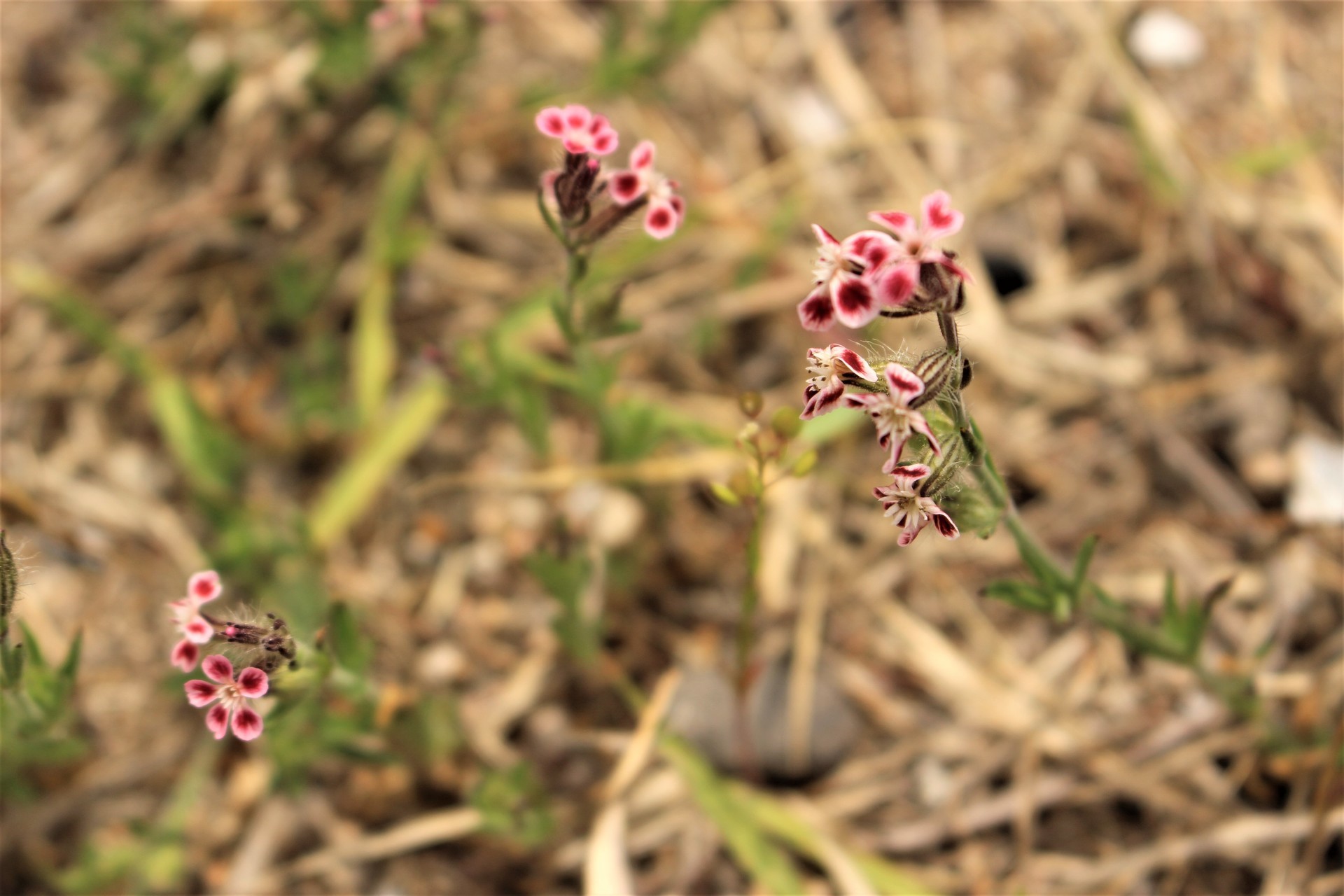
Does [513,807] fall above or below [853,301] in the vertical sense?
below


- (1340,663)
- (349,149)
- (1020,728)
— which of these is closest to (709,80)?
(349,149)

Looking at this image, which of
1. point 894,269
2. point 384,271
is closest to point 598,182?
point 894,269

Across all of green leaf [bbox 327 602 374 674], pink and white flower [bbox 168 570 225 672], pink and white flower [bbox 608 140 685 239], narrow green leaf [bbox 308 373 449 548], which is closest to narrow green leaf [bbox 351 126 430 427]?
narrow green leaf [bbox 308 373 449 548]

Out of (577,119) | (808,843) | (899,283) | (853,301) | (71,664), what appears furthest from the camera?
(808,843)

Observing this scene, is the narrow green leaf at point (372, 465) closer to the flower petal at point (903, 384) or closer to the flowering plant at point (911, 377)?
the flowering plant at point (911, 377)

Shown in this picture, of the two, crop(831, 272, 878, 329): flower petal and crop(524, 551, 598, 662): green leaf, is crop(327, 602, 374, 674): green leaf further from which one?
crop(831, 272, 878, 329): flower petal

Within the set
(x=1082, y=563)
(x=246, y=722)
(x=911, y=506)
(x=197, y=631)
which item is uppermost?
(x=911, y=506)

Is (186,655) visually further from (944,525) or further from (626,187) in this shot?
(944,525)

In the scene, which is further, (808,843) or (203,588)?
(808,843)
